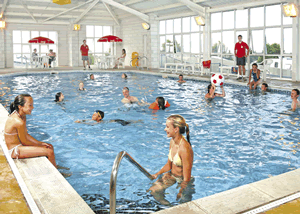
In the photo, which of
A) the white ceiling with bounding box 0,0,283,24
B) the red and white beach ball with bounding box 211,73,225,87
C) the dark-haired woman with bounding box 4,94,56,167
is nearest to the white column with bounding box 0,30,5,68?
the white ceiling with bounding box 0,0,283,24

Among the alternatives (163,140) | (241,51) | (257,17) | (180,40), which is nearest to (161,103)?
(163,140)

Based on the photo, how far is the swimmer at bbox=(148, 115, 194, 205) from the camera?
10.7ft

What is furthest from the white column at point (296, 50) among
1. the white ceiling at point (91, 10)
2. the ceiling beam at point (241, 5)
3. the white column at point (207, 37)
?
the white column at point (207, 37)

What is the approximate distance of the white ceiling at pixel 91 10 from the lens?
1725 cm

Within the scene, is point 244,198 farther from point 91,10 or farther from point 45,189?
point 91,10

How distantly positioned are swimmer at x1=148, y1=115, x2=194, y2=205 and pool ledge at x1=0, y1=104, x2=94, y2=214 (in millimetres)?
1006

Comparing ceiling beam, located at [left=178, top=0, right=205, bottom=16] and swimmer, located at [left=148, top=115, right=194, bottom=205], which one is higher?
ceiling beam, located at [left=178, top=0, right=205, bottom=16]

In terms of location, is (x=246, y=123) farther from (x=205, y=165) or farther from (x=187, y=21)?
(x=187, y=21)

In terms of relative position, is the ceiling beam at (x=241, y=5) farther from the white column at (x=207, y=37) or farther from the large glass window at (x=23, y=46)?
the large glass window at (x=23, y=46)

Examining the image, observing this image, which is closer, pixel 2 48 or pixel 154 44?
pixel 154 44

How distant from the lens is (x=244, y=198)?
2.77 meters

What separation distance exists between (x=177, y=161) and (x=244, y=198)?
0.88 meters

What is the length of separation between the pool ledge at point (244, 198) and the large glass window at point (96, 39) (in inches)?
885

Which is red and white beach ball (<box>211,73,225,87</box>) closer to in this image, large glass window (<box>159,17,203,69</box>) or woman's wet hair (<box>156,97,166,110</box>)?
woman's wet hair (<box>156,97,166,110</box>)
